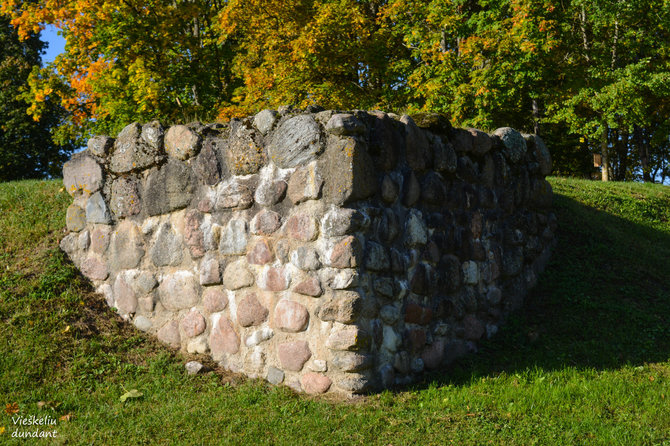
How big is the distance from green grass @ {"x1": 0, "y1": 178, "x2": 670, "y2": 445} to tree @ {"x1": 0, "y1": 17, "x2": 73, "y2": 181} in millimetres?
15658

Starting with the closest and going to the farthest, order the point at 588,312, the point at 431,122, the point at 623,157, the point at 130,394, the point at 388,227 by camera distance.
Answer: the point at 130,394
the point at 388,227
the point at 431,122
the point at 588,312
the point at 623,157

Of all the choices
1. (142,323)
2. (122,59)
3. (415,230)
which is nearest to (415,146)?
(415,230)

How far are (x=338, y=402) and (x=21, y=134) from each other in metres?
20.8

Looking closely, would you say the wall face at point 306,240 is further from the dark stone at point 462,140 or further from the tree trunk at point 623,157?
the tree trunk at point 623,157

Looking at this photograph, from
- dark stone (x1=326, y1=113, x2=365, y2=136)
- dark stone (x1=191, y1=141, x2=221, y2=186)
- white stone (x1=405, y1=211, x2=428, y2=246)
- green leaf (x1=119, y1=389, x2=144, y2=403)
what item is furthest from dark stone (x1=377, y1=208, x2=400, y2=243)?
green leaf (x1=119, y1=389, x2=144, y2=403)

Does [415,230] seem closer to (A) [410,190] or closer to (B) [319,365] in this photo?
(A) [410,190]

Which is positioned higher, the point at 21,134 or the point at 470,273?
the point at 21,134

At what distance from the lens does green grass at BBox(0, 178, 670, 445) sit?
398 centimetres

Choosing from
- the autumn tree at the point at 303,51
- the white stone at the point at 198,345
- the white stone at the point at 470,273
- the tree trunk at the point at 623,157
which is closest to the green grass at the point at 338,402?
the white stone at the point at 198,345

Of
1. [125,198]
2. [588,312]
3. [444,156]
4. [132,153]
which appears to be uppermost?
[132,153]

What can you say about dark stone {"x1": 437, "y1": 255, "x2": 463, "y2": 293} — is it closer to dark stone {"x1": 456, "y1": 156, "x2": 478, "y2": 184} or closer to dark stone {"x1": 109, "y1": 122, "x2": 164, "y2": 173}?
dark stone {"x1": 456, "y1": 156, "x2": 478, "y2": 184}

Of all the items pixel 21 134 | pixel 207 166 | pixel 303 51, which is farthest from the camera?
pixel 21 134

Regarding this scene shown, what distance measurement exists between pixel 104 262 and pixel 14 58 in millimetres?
19658

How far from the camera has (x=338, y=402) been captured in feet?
14.4
